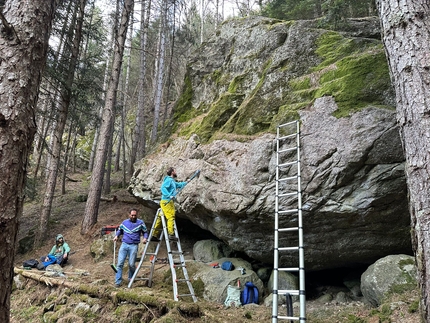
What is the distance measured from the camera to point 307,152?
620 cm

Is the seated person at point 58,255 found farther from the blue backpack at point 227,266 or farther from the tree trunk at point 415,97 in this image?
the tree trunk at point 415,97

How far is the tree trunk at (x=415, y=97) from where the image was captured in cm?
327

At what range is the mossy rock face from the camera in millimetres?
6387

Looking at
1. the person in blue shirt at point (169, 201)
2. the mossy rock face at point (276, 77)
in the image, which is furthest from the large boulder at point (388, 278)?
the person in blue shirt at point (169, 201)

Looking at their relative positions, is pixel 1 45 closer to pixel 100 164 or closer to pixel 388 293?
pixel 388 293

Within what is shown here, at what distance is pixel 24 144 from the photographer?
257 cm

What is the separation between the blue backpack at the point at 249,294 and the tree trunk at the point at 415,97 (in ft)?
12.6

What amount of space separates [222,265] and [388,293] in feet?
11.6

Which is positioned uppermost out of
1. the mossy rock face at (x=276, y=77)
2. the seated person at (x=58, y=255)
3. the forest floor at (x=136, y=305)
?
the mossy rock face at (x=276, y=77)

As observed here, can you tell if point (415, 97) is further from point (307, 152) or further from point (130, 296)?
point (130, 296)

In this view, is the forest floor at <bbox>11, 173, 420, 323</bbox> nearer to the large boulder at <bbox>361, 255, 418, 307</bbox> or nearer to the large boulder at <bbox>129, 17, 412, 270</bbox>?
the large boulder at <bbox>361, 255, 418, 307</bbox>

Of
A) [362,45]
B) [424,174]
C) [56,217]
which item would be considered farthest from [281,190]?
[56,217]

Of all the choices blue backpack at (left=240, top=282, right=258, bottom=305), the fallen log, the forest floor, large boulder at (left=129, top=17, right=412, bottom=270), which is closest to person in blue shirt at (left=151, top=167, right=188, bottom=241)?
large boulder at (left=129, top=17, right=412, bottom=270)

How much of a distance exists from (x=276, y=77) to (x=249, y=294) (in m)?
5.30
